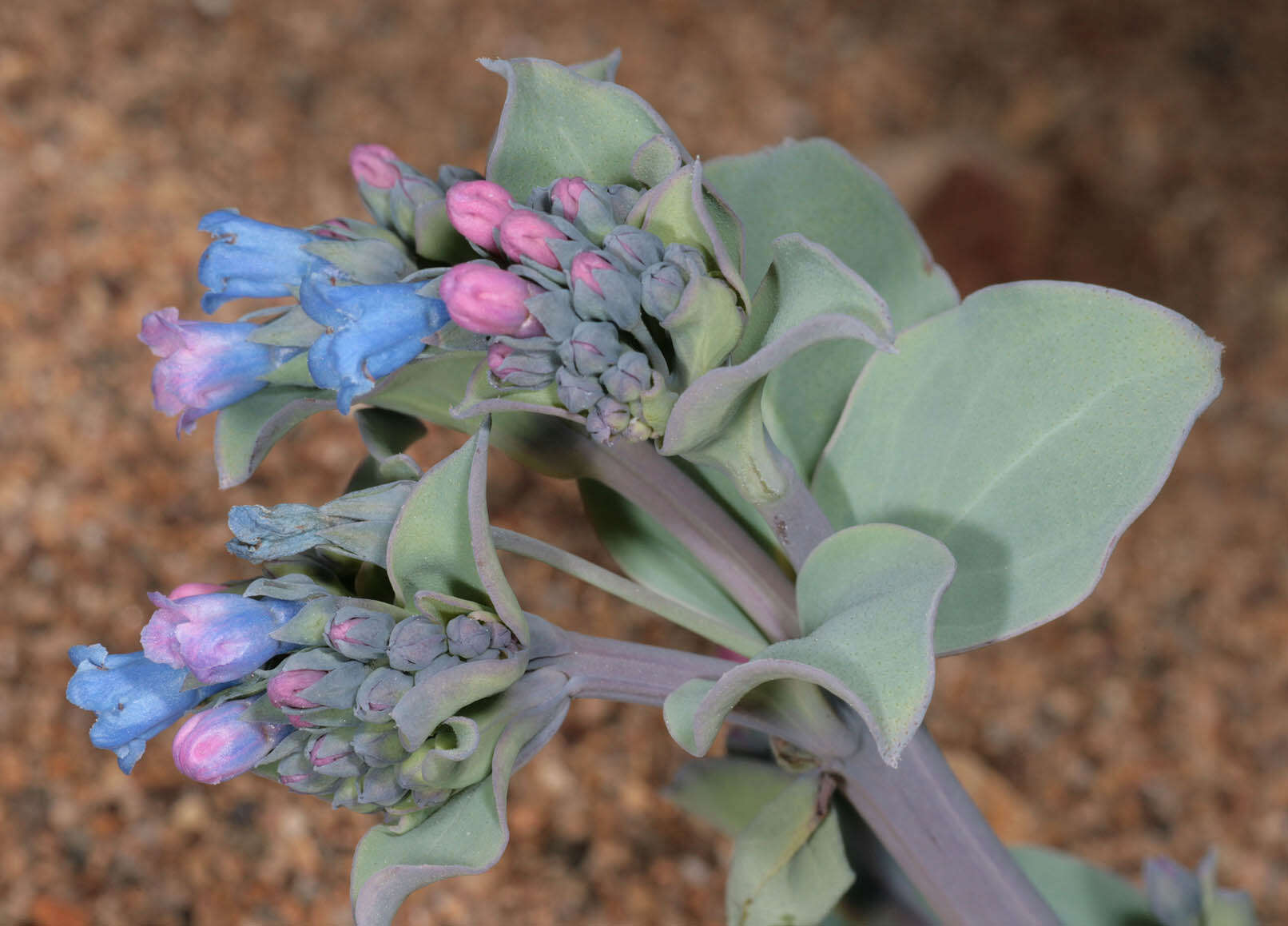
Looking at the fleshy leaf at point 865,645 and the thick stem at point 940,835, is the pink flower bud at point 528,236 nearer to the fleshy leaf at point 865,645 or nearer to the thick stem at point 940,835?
the fleshy leaf at point 865,645

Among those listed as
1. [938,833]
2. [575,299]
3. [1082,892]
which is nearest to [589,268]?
[575,299]

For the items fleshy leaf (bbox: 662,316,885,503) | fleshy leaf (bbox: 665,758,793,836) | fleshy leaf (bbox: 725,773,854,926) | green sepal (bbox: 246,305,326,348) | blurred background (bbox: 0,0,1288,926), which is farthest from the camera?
blurred background (bbox: 0,0,1288,926)

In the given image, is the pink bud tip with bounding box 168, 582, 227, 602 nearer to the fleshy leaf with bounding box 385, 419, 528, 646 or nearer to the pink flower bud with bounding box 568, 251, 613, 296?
the fleshy leaf with bounding box 385, 419, 528, 646

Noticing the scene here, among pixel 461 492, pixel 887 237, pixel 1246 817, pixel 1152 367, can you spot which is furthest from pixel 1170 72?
pixel 461 492

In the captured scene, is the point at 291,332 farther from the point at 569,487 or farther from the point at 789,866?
the point at 569,487

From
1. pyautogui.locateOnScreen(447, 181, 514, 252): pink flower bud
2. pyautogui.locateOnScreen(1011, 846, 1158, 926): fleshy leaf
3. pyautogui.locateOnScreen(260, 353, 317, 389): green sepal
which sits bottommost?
pyautogui.locateOnScreen(1011, 846, 1158, 926): fleshy leaf

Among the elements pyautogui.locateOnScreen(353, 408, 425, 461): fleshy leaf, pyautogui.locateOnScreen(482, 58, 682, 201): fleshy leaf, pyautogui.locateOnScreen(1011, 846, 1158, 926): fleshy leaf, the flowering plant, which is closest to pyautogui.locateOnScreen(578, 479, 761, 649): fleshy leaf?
the flowering plant

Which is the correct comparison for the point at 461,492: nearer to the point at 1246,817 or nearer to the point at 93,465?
the point at 93,465
